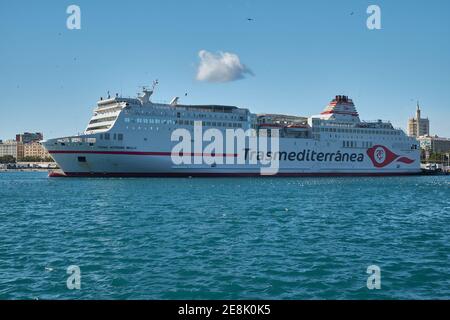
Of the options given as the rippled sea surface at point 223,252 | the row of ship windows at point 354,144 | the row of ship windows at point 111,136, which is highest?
the row of ship windows at point 111,136

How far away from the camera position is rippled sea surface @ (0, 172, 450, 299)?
9.90 metres

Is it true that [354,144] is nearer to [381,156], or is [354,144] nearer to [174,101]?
[381,156]

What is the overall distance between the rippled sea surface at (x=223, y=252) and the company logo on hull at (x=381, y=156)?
164ft

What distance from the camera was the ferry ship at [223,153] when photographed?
169 ft

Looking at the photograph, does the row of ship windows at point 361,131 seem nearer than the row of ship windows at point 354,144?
Yes

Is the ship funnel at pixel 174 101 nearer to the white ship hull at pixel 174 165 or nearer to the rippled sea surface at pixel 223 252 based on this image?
the white ship hull at pixel 174 165

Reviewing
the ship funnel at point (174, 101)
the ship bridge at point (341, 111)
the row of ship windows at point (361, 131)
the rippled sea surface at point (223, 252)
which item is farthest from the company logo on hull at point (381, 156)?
the rippled sea surface at point (223, 252)

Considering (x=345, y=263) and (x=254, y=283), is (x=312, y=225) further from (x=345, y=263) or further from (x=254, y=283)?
(x=254, y=283)

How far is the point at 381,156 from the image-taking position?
74.2 metres

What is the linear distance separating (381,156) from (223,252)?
217 ft

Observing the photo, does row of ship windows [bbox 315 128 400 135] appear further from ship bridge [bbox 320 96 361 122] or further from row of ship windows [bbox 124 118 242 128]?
row of ship windows [bbox 124 118 242 128]

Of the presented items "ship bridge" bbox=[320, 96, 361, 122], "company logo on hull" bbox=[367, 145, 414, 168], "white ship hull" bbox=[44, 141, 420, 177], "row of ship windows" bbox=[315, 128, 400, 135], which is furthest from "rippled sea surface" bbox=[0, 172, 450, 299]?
"ship bridge" bbox=[320, 96, 361, 122]

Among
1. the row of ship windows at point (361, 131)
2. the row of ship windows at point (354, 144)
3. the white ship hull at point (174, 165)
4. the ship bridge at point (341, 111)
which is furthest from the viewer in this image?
the ship bridge at point (341, 111)

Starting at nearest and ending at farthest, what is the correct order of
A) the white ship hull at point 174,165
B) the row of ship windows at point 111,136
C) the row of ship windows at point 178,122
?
1. the white ship hull at point 174,165
2. the row of ship windows at point 111,136
3. the row of ship windows at point 178,122
